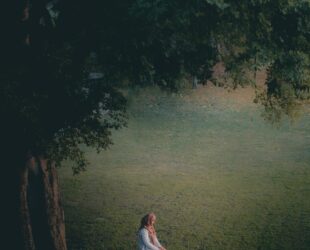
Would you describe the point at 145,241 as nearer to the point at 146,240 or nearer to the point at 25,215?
the point at 146,240

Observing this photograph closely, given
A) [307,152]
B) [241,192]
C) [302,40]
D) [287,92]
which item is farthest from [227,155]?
[302,40]

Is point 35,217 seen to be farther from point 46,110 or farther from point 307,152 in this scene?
point 307,152

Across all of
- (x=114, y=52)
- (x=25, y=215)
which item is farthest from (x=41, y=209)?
(x=114, y=52)

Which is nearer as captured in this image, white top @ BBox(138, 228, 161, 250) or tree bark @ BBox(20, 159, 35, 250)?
white top @ BBox(138, 228, 161, 250)

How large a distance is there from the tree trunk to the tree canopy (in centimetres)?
119

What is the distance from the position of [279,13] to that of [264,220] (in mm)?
7456

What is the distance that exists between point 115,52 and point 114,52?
20 millimetres

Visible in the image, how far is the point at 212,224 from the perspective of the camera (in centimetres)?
1528

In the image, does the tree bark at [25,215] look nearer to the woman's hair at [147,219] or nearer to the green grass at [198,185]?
the green grass at [198,185]

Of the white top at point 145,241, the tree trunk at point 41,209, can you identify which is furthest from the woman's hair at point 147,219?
the tree trunk at point 41,209

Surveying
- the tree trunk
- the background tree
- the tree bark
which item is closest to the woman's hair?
the background tree

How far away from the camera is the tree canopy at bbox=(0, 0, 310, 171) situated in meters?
9.01

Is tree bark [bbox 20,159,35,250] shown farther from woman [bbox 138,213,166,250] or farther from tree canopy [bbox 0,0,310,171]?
woman [bbox 138,213,166,250]

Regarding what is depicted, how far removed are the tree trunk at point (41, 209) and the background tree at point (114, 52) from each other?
907 millimetres
